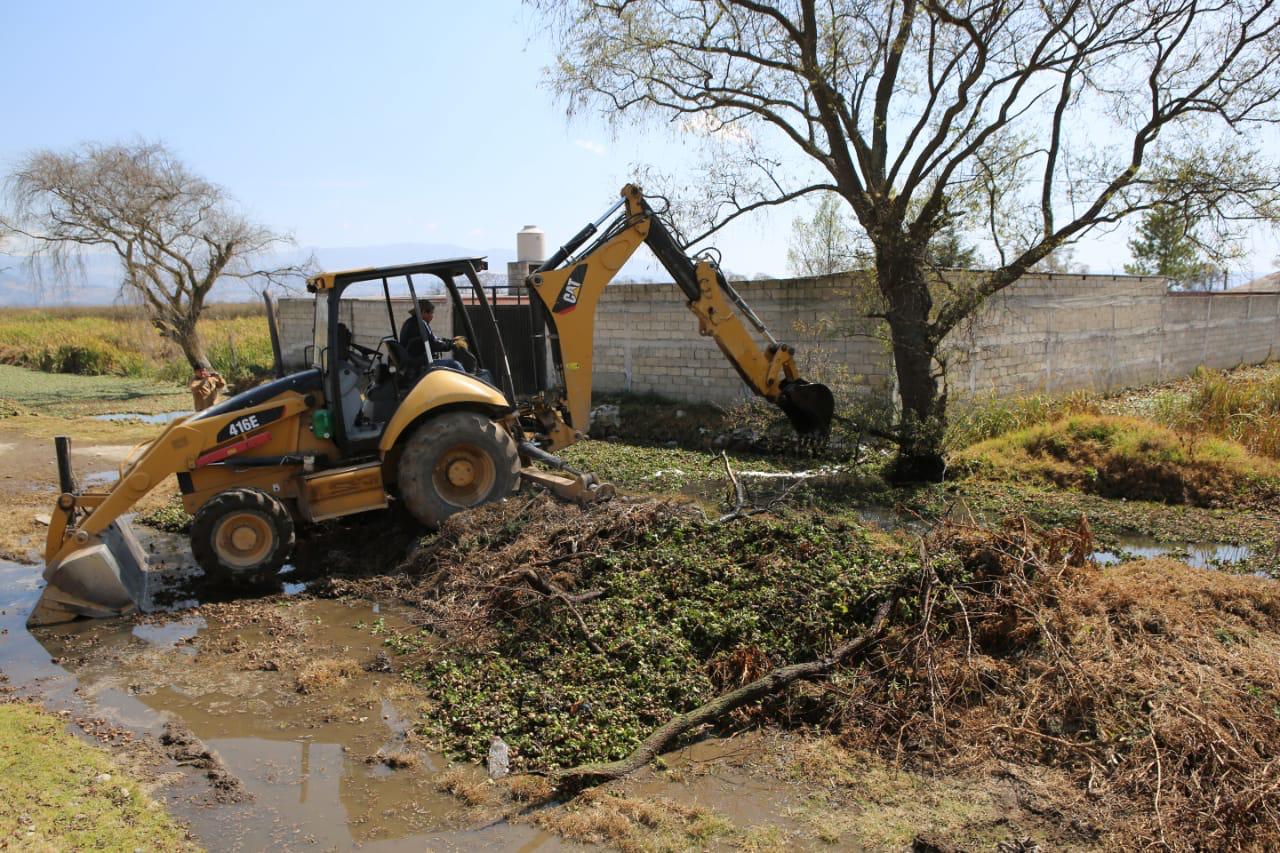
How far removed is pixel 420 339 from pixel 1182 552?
293 inches

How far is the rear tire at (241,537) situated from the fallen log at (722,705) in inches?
158

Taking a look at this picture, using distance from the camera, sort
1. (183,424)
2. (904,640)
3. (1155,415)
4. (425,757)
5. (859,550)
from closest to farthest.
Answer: (425,757) → (904,640) → (859,550) → (183,424) → (1155,415)

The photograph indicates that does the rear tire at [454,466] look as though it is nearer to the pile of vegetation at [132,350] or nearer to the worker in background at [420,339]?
the worker in background at [420,339]

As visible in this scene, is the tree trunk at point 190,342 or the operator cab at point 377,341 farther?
the tree trunk at point 190,342

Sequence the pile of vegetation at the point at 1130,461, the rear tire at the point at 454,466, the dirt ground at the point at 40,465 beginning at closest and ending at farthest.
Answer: the rear tire at the point at 454,466
the dirt ground at the point at 40,465
the pile of vegetation at the point at 1130,461

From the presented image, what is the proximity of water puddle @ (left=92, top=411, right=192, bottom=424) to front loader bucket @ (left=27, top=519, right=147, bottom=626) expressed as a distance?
11.8 meters

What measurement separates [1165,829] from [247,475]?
7.06 m

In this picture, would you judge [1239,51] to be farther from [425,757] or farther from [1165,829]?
[425,757]

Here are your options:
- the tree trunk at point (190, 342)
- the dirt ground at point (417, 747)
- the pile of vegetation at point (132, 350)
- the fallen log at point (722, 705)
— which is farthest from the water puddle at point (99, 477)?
the tree trunk at point (190, 342)

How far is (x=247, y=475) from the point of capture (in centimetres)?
791

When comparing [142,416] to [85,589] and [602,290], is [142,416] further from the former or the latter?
[602,290]

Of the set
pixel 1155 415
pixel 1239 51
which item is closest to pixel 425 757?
pixel 1239 51

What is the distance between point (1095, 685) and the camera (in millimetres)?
4984

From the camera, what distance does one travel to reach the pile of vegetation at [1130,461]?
35.0 ft
